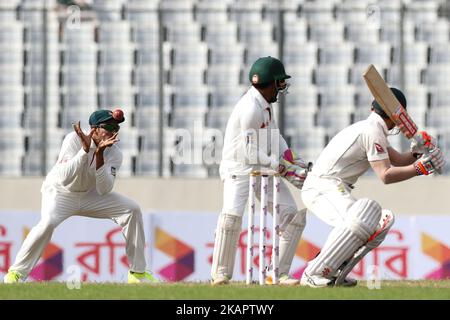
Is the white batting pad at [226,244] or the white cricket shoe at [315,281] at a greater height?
the white batting pad at [226,244]

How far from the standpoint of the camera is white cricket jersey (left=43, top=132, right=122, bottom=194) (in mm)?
9391

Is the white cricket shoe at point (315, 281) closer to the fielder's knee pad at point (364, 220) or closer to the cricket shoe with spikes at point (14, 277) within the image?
the fielder's knee pad at point (364, 220)

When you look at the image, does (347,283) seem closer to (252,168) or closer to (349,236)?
(349,236)

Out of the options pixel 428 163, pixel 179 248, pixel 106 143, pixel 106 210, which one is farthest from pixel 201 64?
pixel 428 163

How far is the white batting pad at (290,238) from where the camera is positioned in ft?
28.9

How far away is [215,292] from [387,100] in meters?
1.79

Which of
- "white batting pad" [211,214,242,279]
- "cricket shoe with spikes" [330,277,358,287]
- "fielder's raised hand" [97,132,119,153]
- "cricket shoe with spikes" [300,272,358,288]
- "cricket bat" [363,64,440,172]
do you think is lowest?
"cricket shoe with spikes" [330,277,358,287]

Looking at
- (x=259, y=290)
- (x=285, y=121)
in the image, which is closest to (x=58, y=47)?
(x=285, y=121)

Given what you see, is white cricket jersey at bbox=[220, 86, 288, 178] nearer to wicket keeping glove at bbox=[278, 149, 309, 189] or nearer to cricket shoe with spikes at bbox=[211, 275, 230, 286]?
wicket keeping glove at bbox=[278, 149, 309, 189]

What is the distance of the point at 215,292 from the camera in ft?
24.7

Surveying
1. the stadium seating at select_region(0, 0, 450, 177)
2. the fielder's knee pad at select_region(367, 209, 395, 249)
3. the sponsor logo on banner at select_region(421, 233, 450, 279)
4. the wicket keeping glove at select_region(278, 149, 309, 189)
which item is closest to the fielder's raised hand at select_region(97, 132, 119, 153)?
the wicket keeping glove at select_region(278, 149, 309, 189)

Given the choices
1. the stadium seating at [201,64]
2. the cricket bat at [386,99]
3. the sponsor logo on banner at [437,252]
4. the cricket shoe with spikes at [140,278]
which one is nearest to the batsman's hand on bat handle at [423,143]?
the cricket bat at [386,99]

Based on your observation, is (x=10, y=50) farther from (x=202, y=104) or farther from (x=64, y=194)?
(x=64, y=194)

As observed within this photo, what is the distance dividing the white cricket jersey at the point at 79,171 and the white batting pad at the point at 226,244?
3.92ft
